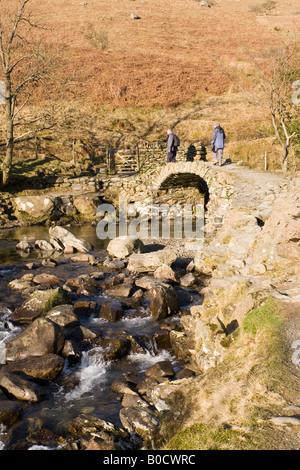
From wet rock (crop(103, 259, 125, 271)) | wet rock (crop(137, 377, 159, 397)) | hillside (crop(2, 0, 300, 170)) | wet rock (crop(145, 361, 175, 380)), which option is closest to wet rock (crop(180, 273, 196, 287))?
wet rock (crop(103, 259, 125, 271))

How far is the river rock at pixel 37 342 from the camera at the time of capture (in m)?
7.54

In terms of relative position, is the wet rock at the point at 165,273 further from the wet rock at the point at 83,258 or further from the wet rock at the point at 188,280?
the wet rock at the point at 83,258

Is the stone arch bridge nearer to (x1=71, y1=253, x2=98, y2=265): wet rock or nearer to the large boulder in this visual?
(x1=71, y1=253, x2=98, y2=265): wet rock

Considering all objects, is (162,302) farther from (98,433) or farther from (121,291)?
(98,433)

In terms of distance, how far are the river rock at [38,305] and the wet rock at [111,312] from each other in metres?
1.12

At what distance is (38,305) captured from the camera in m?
9.58

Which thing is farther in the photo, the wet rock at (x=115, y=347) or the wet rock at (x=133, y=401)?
the wet rock at (x=115, y=347)

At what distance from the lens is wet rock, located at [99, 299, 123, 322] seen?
31.0ft

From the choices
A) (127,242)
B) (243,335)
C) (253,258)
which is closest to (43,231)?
(127,242)

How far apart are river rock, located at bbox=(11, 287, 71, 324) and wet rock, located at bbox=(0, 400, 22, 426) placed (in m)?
3.49

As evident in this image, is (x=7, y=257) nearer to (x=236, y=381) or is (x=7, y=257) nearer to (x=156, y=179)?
(x=156, y=179)

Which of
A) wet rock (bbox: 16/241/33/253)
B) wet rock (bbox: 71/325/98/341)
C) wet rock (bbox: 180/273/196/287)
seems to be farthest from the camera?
wet rock (bbox: 16/241/33/253)

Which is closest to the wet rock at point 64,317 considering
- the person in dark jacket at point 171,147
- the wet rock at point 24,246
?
the wet rock at point 24,246

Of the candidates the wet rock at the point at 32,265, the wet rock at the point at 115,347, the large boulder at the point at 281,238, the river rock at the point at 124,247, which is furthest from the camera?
the river rock at the point at 124,247
